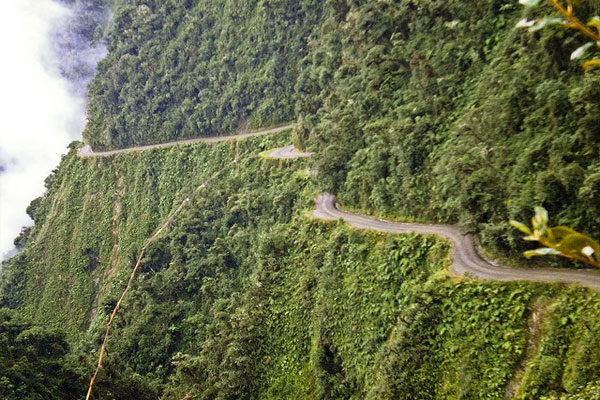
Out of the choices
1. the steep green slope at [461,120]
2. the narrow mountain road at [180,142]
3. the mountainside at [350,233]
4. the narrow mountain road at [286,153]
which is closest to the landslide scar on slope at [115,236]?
the mountainside at [350,233]

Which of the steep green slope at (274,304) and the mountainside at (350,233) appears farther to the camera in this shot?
the mountainside at (350,233)

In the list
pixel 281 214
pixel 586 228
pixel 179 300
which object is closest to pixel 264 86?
pixel 281 214

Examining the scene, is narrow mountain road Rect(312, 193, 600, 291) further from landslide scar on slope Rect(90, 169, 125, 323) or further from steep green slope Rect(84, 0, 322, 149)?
landslide scar on slope Rect(90, 169, 125, 323)

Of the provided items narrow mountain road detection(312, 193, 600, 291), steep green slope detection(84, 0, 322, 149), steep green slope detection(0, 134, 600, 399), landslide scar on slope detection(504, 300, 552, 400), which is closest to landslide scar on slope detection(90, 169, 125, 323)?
steep green slope detection(0, 134, 600, 399)

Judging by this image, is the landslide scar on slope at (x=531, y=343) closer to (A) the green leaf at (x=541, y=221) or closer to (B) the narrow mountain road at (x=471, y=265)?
(B) the narrow mountain road at (x=471, y=265)

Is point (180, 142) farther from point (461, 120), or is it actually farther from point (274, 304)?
point (461, 120)
